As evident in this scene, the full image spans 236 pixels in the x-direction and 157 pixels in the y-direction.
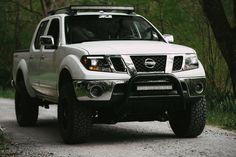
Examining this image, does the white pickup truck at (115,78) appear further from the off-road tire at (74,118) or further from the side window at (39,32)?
the side window at (39,32)

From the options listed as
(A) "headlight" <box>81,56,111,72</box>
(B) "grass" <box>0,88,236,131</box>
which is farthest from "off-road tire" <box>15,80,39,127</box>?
(A) "headlight" <box>81,56,111,72</box>

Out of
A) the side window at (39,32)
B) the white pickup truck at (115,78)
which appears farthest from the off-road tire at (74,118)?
the side window at (39,32)

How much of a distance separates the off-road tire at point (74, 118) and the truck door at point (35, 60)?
1.95 meters

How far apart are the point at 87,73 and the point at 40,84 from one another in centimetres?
227

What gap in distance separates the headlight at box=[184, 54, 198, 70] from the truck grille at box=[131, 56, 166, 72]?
35cm

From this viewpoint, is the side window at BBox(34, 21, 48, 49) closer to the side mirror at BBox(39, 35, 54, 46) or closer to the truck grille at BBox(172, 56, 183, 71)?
the side mirror at BBox(39, 35, 54, 46)

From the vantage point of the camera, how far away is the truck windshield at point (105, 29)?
9680mm

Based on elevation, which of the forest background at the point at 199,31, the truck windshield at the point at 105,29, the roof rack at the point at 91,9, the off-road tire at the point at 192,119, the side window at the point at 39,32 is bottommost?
the forest background at the point at 199,31

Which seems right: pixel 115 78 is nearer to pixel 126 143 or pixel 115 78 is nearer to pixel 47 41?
pixel 126 143

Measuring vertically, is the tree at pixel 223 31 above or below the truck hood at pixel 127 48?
below

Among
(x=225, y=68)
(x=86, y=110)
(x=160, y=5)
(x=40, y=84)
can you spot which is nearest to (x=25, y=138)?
(x=40, y=84)

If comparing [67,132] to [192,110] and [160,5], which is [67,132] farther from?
[160,5]

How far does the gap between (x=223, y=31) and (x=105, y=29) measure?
20.0 ft

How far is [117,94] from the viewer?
27.5 feet
